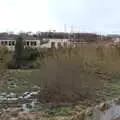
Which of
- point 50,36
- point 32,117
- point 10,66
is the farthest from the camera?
point 50,36

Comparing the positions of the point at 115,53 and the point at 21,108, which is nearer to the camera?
the point at 21,108

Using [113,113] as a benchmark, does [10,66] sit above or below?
below

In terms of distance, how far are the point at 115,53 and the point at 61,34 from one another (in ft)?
229

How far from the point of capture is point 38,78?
14.8 m

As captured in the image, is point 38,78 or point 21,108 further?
point 38,78

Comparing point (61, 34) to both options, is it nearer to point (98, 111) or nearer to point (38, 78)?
point (38, 78)

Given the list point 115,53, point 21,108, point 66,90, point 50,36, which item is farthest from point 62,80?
point 50,36

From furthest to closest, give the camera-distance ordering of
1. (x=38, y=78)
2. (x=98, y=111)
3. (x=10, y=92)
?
(x=10, y=92), (x=38, y=78), (x=98, y=111)

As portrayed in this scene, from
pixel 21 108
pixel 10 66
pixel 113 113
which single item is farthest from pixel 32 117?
pixel 10 66

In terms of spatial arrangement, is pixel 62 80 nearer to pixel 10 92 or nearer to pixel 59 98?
pixel 59 98

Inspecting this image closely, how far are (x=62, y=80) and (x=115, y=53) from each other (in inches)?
652

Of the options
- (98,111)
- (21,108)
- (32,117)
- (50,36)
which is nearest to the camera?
(98,111)

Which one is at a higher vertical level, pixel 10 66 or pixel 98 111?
pixel 98 111

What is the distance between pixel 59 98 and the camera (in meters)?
12.9
